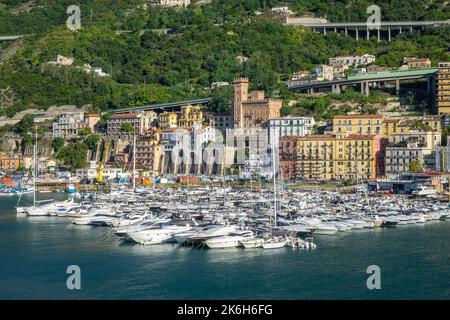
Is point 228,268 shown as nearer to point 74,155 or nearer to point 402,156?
point 402,156

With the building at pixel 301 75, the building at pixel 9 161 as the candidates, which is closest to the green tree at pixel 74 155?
the building at pixel 9 161

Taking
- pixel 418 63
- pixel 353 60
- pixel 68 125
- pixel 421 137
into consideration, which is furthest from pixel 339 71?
pixel 68 125

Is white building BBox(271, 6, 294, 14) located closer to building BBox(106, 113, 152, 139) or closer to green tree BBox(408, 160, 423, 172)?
building BBox(106, 113, 152, 139)

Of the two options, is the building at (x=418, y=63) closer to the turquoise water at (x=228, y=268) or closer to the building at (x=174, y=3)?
the building at (x=174, y=3)

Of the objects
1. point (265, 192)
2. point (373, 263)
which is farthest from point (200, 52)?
point (373, 263)

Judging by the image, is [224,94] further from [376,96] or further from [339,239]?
[339,239]
